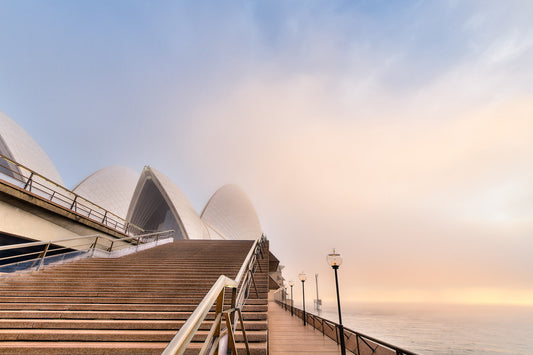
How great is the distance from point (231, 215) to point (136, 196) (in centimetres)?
1424

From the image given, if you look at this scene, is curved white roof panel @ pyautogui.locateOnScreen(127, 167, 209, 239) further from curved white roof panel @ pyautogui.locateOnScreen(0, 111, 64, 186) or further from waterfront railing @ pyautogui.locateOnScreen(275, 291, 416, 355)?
waterfront railing @ pyautogui.locateOnScreen(275, 291, 416, 355)

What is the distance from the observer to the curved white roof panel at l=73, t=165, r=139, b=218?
23.8m

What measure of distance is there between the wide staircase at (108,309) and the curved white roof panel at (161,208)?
15.7 meters

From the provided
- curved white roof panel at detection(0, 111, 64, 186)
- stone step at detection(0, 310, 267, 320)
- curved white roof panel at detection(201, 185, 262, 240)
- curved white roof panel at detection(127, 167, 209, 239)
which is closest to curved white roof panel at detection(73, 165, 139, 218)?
curved white roof panel at detection(127, 167, 209, 239)

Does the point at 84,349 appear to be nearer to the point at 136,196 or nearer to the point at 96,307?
the point at 96,307

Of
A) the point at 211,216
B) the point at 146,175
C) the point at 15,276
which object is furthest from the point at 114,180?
the point at 15,276

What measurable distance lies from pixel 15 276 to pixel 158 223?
77.7 ft

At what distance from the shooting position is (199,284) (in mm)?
4598

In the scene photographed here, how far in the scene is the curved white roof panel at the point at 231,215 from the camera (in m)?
30.3

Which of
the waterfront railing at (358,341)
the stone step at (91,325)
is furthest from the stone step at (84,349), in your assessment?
the waterfront railing at (358,341)

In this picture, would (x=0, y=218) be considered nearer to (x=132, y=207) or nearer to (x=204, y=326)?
(x=204, y=326)

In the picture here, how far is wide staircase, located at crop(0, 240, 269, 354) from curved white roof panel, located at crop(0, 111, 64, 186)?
15214 mm

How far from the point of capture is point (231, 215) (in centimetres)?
3406

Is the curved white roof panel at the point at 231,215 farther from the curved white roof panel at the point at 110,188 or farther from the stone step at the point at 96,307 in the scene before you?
the stone step at the point at 96,307
